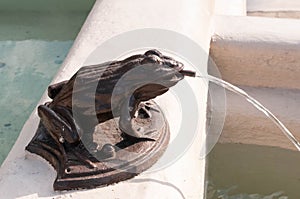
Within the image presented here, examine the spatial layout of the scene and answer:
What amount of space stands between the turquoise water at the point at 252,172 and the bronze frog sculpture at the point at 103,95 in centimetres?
73

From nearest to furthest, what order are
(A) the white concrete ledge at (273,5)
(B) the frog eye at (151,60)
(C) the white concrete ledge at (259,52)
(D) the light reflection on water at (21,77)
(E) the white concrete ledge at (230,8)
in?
1. (B) the frog eye at (151,60)
2. (C) the white concrete ledge at (259,52)
3. (D) the light reflection on water at (21,77)
4. (E) the white concrete ledge at (230,8)
5. (A) the white concrete ledge at (273,5)

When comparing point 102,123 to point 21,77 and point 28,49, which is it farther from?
point 28,49

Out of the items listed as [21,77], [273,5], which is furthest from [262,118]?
[21,77]

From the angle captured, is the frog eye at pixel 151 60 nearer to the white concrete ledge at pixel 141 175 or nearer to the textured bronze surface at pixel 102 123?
the textured bronze surface at pixel 102 123

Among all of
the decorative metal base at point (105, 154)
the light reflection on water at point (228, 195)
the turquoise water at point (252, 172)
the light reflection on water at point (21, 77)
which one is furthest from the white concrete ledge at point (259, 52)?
the light reflection on water at point (21, 77)

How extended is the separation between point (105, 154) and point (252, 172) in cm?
87

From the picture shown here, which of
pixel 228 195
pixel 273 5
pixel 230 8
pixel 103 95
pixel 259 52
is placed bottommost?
pixel 228 195

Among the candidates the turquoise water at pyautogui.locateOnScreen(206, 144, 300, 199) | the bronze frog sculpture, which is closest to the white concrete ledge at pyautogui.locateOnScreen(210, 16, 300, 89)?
the turquoise water at pyautogui.locateOnScreen(206, 144, 300, 199)

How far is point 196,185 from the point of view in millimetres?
1452

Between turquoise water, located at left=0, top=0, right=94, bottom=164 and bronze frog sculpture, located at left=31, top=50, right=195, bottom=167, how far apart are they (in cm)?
93

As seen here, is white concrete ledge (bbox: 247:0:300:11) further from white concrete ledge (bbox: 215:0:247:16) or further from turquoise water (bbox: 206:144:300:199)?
turquoise water (bbox: 206:144:300:199)

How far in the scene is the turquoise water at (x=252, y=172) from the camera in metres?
2.07

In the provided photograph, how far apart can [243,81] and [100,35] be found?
551mm

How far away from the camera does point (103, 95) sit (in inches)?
53.5
